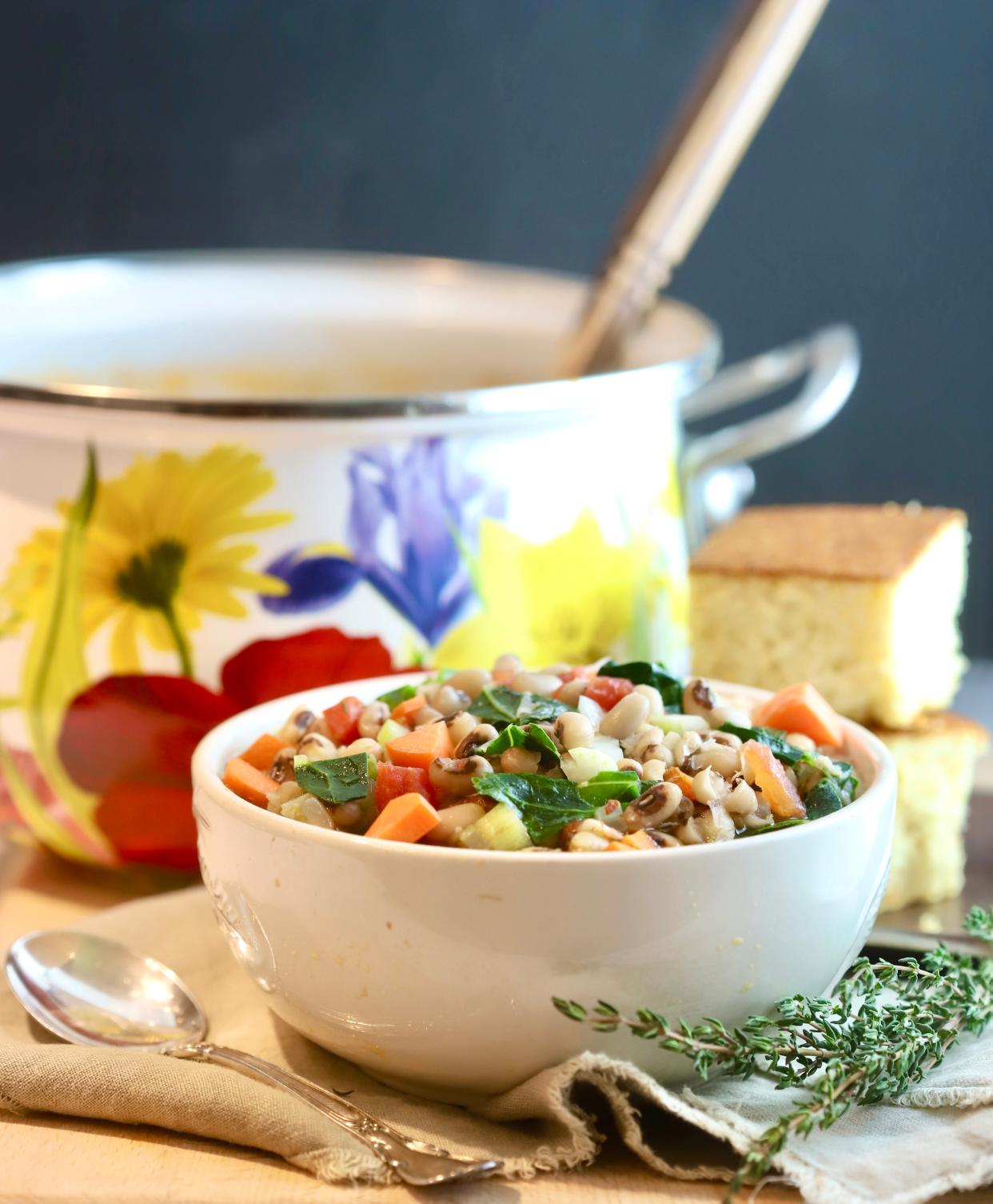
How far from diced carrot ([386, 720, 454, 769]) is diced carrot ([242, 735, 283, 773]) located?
9 cm

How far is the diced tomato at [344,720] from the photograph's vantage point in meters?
0.94

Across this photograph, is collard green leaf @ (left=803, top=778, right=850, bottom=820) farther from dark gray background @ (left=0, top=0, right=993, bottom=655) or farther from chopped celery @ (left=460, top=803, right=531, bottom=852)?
dark gray background @ (left=0, top=0, right=993, bottom=655)

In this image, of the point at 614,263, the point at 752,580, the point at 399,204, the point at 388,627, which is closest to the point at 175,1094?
the point at 388,627

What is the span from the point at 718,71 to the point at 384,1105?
0.90 metres

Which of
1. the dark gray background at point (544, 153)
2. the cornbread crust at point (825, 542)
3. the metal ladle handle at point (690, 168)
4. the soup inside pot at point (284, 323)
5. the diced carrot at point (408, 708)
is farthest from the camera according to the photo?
the dark gray background at point (544, 153)

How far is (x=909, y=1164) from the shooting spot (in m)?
0.74

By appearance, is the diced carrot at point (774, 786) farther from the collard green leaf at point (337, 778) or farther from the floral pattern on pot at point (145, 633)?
the floral pattern on pot at point (145, 633)

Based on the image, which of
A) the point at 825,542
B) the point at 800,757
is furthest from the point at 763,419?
the point at 800,757

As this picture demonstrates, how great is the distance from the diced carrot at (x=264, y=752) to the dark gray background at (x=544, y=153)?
1.60 metres

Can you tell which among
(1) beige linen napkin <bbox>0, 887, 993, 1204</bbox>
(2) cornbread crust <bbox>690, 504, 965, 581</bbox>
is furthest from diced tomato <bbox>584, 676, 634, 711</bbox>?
(2) cornbread crust <bbox>690, 504, 965, 581</bbox>

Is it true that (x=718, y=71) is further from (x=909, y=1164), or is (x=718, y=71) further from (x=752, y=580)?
(x=909, y=1164)

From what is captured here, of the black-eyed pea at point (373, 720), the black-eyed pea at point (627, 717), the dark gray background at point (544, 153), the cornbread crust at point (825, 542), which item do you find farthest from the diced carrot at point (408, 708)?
the dark gray background at point (544, 153)

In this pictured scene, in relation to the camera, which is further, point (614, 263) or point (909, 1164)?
point (614, 263)

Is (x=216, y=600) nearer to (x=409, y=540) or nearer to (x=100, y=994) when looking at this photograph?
(x=409, y=540)
